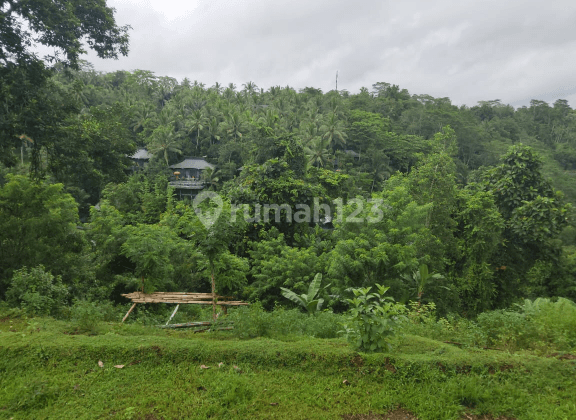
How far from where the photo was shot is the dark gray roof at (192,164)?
3484 centimetres

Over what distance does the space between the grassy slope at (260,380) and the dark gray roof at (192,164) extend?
31104 millimetres

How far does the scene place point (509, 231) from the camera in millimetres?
13305

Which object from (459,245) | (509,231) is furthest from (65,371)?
(509,231)

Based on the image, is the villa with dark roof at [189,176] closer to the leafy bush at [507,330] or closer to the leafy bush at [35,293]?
the leafy bush at [35,293]

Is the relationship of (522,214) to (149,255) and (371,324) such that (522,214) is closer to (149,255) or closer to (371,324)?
(371,324)

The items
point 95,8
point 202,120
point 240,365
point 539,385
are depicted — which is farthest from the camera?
point 202,120

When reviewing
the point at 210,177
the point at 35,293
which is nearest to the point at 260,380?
the point at 35,293

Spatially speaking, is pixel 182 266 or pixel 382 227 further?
pixel 182 266

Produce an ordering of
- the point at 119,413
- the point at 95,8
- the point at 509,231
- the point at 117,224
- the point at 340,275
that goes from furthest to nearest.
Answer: the point at 509,231, the point at 117,224, the point at 340,275, the point at 95,8, the point at 119,413

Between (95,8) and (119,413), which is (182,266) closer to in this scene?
A: (95,8)

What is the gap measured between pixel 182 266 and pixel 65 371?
8539 millimetres

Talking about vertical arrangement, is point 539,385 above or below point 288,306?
above

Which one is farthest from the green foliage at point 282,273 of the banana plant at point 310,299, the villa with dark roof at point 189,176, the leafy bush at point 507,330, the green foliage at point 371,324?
the villa with dark roof at point 189,176

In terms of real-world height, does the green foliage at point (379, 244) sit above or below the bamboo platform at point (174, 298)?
above
